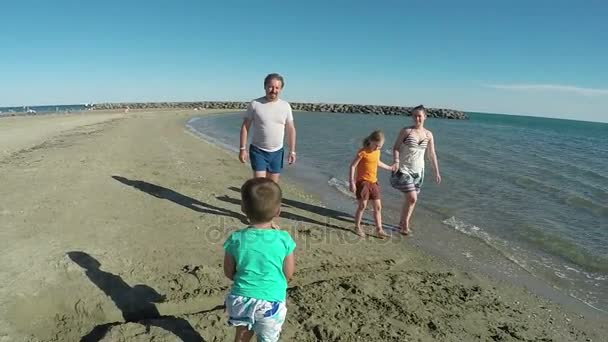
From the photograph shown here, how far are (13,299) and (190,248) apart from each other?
181 centimetres

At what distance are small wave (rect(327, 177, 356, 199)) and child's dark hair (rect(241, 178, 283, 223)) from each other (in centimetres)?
638

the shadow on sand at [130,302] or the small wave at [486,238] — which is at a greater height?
the shadow on sand at [130,302]

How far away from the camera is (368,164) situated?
584cm

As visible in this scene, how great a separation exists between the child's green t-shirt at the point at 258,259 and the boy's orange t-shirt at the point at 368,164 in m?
3.54

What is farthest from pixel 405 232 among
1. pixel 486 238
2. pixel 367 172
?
pixel 486 238

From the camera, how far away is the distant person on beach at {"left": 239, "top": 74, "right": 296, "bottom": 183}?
531cm

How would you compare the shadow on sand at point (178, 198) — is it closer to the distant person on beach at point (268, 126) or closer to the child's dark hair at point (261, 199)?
the distant person on beach at point (268, 126)

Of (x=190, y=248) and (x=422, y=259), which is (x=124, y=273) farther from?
(x=422, y=259)

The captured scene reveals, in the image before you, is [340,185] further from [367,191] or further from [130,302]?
[130,302]

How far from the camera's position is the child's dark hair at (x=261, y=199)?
233 cm

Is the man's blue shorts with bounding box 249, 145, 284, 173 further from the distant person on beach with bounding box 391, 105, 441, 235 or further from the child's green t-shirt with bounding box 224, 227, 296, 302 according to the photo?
the child's green t-shirt with bounding box 224, 227, 296, 302

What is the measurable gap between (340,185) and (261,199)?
7.60 meters

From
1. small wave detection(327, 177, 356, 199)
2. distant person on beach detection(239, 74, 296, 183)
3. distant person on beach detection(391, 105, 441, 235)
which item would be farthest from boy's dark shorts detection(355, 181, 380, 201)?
small wave detection(327, 177, 356, 199)

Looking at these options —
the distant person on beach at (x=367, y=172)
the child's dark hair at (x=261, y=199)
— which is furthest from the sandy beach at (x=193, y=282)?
the child's dark hair at (x=261, y=199)
